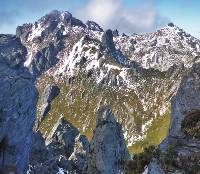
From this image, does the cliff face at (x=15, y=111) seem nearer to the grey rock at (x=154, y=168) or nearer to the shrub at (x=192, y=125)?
the grey rock at (x=154, y=168)

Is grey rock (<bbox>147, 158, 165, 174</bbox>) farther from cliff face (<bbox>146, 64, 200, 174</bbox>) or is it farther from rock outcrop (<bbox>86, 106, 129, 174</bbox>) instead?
rock outcrop (<bbox>86, 106, 129, 174</bbox>)

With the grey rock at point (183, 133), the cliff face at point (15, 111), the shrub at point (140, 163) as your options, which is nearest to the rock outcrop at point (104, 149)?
the cliff face at point (15, 111)

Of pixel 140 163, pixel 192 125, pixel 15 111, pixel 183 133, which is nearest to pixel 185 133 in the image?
pixel 183 133

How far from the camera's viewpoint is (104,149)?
88500 mm

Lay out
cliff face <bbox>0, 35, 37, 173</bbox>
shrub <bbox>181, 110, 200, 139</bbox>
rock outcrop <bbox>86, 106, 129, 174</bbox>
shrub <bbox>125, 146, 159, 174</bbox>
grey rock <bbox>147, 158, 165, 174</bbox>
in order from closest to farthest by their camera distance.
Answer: grey rock <bbox>147, 158, 165, 174</bbox> < shrub <bbox>181, 110, 200, 139</bbox> < shrub <bbox>125, 146, 159, 174</bbox> < cliff face <bbox>0, 35, 37, 173</bbox> < rock outcrop <bbox>86, 106, 129, 174</bbox>

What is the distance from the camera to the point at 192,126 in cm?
3944

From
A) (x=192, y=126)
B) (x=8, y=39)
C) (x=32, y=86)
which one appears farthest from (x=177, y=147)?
(x=8, y=39)

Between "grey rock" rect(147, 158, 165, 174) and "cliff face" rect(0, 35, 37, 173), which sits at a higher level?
"cliff face" rect(0, 35, 37, 173)

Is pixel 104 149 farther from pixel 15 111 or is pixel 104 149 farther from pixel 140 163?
pixel 140 163

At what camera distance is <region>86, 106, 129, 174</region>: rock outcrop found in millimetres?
82938

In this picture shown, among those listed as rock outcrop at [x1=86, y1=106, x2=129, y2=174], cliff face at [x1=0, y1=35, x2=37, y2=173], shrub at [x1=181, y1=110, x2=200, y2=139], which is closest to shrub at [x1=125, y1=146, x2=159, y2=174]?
shrub at [x1=181, y1=110, x2=200, y2=139]

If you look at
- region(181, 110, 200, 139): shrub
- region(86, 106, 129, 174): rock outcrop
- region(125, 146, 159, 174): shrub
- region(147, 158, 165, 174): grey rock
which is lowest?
region(147, 158, 165, 174): grey rock

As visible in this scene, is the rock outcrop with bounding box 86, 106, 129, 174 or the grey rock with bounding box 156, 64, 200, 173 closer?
the grey rock with bounding box 156, 64, 200, 173

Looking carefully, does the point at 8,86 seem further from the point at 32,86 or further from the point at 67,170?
the point at 67,170
